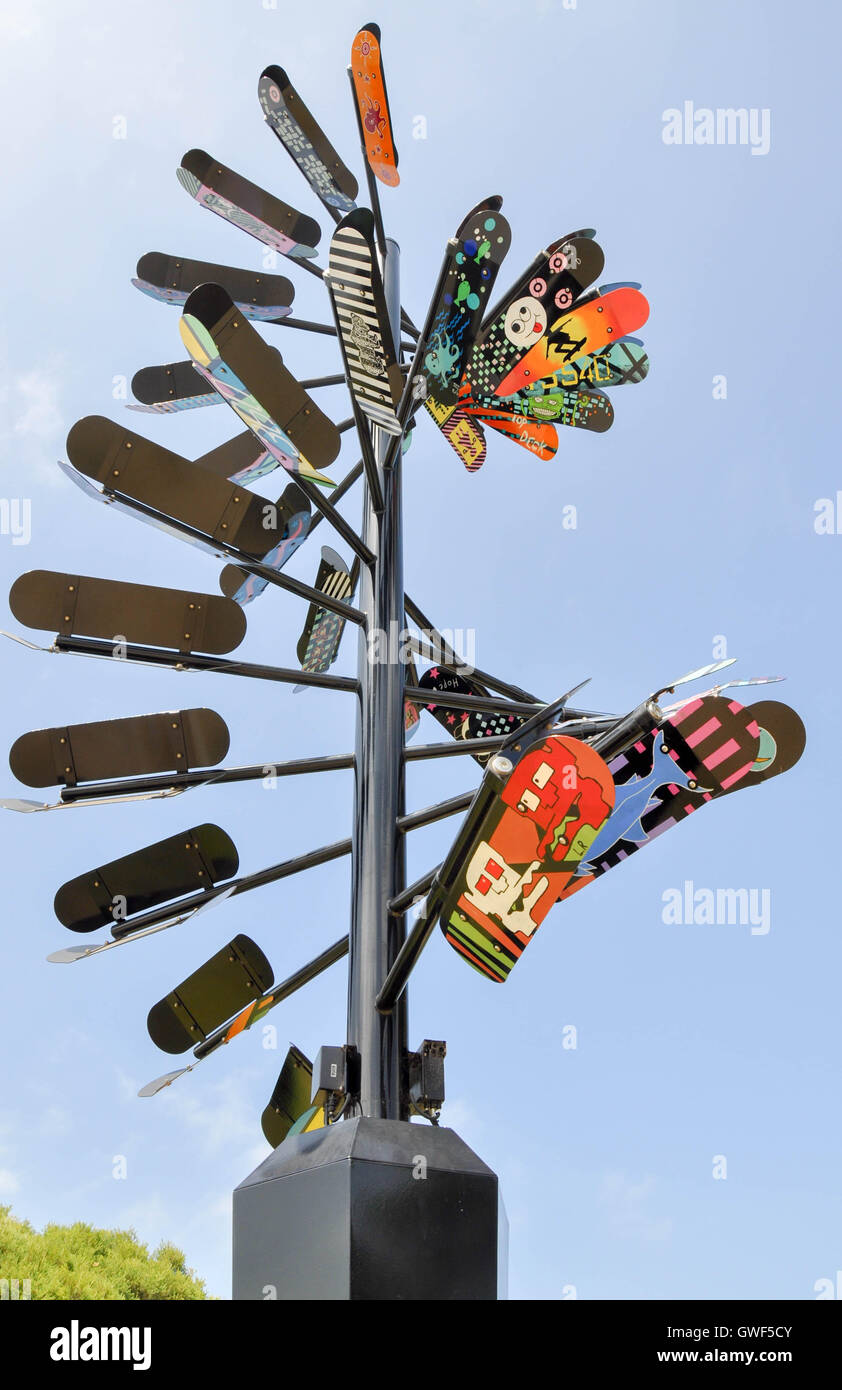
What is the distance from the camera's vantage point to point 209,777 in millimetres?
5066

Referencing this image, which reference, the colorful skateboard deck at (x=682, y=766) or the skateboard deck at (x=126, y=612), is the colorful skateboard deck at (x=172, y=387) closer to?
the skateboard deck at (x=126, y=612)

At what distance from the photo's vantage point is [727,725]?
4344mm

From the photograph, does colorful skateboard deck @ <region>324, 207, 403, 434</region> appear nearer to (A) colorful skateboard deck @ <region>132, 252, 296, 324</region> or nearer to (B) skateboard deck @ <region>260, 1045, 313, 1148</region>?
(A) colorful skateboard deck @ <region>132, 252, 296, 324</region>

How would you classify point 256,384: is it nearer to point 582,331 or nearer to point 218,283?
point 582,331

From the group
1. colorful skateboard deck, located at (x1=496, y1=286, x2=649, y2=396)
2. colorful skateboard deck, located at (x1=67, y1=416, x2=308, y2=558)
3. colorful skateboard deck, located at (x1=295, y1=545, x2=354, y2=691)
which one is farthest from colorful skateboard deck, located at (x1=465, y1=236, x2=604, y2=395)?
colorful skateboard deck, located at (x1=295, y1=545, x2=354, y2=691)

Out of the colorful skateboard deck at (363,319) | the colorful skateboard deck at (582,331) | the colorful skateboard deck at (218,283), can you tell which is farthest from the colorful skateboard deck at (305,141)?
the colorful skateboard deck at (363,319)

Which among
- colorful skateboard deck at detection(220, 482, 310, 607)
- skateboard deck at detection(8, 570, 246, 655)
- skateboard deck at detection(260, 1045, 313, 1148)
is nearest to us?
skateboard deck at detection(8, 570, 246, 655)

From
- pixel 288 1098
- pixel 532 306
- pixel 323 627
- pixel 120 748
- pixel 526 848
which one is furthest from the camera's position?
pixel 323 627

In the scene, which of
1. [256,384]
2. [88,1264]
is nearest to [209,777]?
[256,384]

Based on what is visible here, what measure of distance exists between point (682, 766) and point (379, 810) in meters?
1.19

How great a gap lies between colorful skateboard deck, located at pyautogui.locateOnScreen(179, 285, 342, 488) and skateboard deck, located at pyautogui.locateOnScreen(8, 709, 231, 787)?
117 cm

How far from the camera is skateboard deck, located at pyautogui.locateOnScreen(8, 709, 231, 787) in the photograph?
4.97 m

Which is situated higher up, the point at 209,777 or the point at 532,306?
the point at 532,306

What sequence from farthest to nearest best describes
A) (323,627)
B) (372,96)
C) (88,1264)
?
(88,1264) → (323,627) → (372,96)
